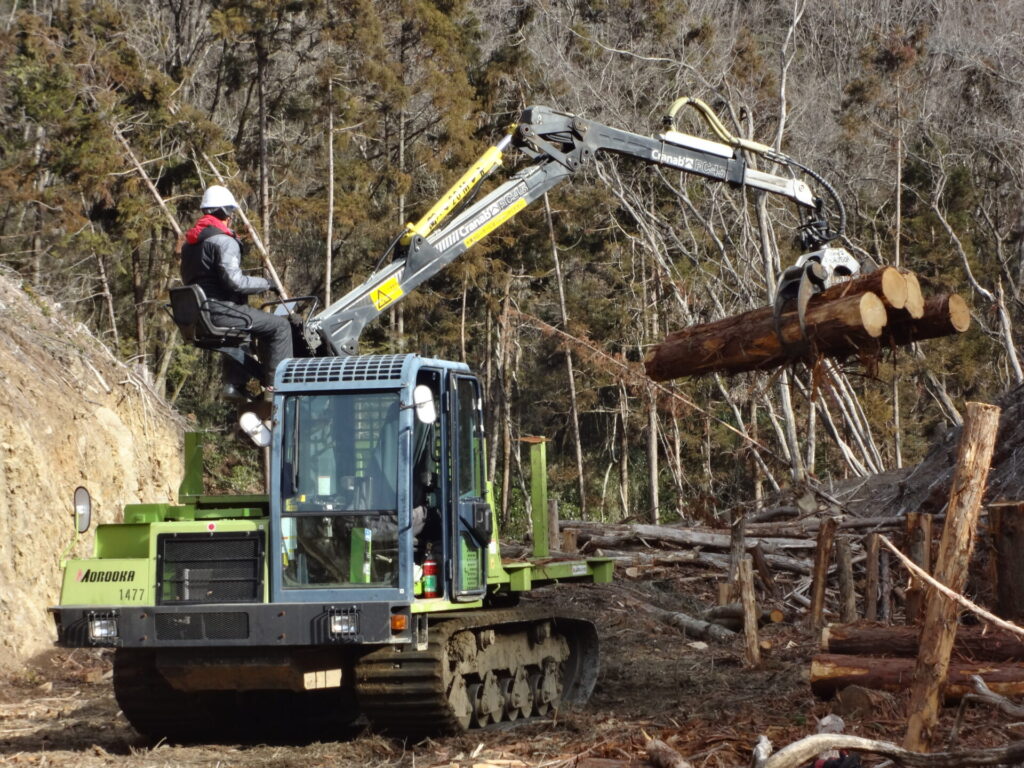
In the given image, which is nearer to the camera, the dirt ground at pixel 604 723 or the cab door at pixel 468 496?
the dirt ground at pixel 604 723

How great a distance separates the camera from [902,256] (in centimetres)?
3466

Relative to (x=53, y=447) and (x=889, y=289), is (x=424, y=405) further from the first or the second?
(x=53, y=447)

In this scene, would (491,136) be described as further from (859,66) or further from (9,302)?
(9,302)

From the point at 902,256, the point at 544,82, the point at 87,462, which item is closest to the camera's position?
the point at 87,462

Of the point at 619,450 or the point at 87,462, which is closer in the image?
the point at 87,462

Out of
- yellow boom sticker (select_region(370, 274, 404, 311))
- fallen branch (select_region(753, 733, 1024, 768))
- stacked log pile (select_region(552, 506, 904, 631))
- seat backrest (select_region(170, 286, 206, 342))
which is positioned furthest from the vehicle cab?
stacked log pile (select_region(552, 506, 904, 631))

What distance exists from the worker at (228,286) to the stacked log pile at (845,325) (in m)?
3.33

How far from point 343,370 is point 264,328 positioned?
0.79 m

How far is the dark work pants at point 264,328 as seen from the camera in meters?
9.08

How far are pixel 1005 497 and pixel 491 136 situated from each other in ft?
70.5

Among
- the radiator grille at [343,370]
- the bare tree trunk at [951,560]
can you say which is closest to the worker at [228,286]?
the radiator grille at [343,370]

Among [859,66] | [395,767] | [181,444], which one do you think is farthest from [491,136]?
[395,767]

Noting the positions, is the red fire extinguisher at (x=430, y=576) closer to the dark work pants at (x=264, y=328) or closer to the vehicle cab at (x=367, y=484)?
the vehicle cab at (x=367, y=484)

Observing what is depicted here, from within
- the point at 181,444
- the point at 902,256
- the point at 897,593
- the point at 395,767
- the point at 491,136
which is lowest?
the point at 395,767
